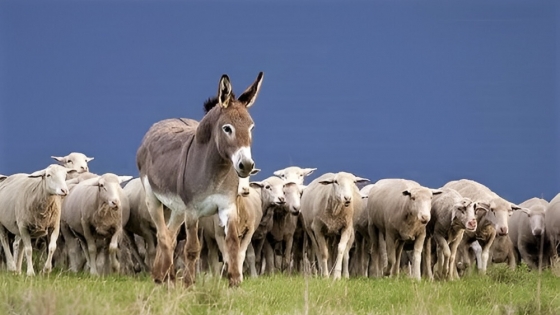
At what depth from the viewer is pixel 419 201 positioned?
59.0 ft

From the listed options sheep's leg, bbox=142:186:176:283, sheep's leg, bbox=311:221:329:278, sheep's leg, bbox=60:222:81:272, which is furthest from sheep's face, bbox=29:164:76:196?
sheep's leg, bbox=311:221:329:278

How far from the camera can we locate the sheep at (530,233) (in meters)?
22.4

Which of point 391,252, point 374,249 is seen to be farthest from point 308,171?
→ point 391,252

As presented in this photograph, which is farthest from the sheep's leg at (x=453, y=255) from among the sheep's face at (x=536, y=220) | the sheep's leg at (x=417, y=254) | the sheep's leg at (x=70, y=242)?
the sheep's leg at (x=70, y=242)

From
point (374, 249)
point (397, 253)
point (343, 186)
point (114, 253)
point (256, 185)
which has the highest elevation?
point (256, 185)

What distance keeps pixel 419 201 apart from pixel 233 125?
8.21m

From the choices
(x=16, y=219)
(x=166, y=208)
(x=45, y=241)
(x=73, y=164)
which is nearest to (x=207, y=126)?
(x=166, y=208)

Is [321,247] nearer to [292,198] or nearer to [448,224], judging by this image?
[292,198]

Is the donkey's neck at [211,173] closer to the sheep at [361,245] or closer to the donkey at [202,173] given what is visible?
the donkey at [202,173]

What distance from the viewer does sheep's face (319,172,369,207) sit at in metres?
17.5

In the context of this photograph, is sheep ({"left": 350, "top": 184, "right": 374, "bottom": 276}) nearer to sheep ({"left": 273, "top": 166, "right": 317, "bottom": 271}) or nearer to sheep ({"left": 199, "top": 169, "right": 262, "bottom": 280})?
sheep ({"left": 273, "top": 166, "right": 317, "bottom": 271})

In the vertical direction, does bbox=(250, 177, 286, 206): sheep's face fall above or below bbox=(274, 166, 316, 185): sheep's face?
below

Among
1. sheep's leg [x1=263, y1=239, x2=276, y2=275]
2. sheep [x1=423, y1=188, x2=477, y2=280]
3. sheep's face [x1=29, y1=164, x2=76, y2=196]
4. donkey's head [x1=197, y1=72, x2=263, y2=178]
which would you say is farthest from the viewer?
sheep's leg [x1=263, y1=239, x2=276, y2=275]

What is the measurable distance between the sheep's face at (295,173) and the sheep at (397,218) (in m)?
2.45
